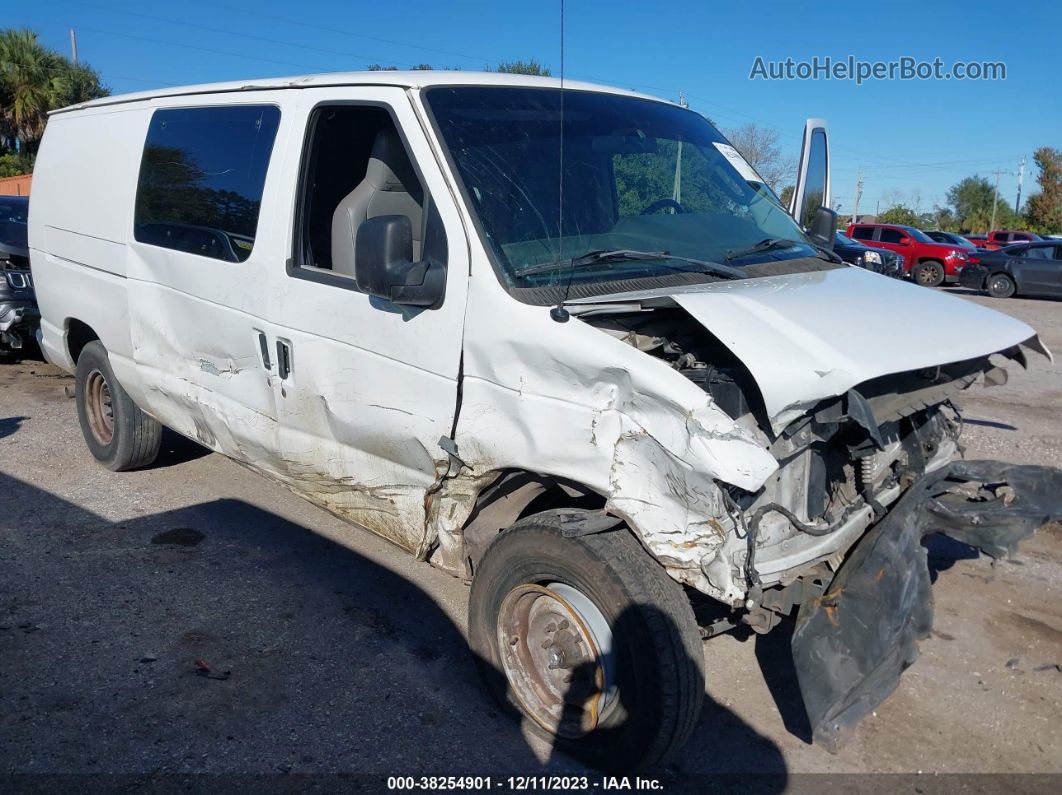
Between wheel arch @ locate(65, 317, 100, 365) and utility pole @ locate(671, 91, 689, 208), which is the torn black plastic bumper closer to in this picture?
utility pole @ locate(671, 91, 689, 208)

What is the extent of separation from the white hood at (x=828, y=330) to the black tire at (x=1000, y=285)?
67.9ft

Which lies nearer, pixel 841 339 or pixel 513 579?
pixel 841 339

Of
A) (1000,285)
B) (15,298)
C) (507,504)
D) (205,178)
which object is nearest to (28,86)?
(15,298)

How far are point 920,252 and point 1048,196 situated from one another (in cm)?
3717

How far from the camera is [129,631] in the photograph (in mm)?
4195

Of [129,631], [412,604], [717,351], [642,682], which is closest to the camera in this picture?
[642,682]

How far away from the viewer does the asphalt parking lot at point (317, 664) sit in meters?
3.38

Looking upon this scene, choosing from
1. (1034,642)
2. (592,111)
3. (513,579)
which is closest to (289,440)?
(513,579)

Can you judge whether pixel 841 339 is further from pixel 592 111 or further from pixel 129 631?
pixel 129 631

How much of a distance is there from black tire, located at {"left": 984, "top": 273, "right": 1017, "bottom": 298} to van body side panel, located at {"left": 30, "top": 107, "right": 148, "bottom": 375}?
21487 millimetres

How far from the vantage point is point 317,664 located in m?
3.96

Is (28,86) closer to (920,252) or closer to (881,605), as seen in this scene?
(920,252)

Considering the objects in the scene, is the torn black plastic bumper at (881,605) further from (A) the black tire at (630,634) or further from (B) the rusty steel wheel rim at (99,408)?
(B) the rusty steel wheel rim at (99,408)

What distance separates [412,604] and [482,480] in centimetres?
137
